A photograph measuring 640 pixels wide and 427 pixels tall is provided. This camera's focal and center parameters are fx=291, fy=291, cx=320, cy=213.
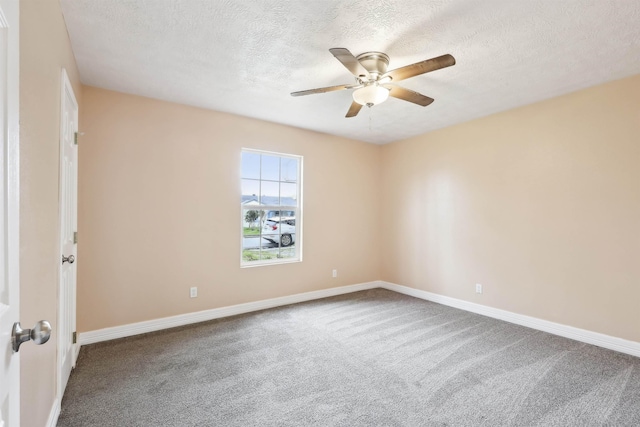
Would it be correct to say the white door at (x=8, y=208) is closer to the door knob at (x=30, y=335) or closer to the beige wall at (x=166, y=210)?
the door knob at (x=30, y=335)

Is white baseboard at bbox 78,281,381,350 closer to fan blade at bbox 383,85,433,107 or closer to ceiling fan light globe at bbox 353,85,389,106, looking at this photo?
ceiling fan light globe at bbox 353,85,389,106

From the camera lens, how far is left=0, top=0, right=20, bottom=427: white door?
69 cm

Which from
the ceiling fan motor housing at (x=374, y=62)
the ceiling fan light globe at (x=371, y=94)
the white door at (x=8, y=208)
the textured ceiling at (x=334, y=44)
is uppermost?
the textured ceiling at (x=334, y=44)

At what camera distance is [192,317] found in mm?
3398

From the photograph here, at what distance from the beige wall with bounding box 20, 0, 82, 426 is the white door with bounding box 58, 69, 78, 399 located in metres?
0.13

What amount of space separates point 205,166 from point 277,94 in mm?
1231

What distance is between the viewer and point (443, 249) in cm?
422

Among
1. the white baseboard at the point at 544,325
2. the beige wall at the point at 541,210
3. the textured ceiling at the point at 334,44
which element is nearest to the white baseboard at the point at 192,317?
the white baseboard at the point at 544,325

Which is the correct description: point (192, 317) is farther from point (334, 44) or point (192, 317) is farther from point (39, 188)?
point (334, 44)

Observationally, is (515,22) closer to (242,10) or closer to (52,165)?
(242,10)

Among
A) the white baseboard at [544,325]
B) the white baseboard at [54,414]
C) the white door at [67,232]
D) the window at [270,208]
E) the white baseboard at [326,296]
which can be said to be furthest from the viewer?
the window at [270,208]

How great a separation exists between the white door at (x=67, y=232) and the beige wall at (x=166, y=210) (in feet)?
1.58

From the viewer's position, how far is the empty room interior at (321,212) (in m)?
1.86

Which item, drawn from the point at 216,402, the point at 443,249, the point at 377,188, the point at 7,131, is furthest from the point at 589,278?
the point at 7,131
